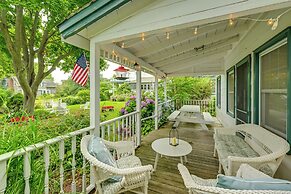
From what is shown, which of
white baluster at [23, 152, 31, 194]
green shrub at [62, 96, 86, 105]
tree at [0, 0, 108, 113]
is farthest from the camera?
green shrub at [62, 96, 86, 105]

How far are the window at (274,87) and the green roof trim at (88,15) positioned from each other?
2.51 m

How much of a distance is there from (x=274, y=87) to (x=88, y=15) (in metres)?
3.17

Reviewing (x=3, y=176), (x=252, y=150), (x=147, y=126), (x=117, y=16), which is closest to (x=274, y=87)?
(x=252, y=150)

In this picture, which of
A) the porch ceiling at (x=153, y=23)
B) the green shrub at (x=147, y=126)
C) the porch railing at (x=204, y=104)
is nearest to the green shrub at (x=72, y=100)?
the porch railing at (x=204, y=104)

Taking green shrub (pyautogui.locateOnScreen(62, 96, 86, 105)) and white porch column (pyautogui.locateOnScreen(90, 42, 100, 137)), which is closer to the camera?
white porch column (pyautogui.locateOnScreen(90, 42, 100, 137))

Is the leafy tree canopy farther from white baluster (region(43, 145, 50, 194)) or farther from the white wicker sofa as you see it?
white baluster (region(43, 145, 50, 194))

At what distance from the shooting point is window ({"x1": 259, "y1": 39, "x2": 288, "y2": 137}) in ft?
7.71

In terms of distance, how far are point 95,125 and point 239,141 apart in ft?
9.59

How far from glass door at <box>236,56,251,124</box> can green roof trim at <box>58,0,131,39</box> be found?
10.9ft

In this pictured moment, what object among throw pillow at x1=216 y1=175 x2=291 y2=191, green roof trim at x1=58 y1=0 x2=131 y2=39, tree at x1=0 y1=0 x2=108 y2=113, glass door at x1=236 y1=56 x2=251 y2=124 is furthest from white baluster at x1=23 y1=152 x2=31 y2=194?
glass door at x1=236 y1=56 x2=251 y2=124

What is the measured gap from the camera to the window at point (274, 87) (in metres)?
2.35

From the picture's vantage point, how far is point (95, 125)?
2455mm

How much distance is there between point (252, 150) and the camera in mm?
2781

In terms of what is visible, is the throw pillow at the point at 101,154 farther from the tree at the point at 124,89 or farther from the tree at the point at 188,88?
the tree at the point at 124,89
